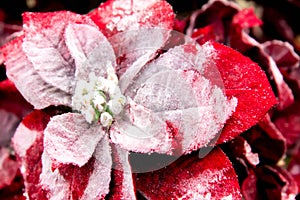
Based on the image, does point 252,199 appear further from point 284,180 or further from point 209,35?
point 209,35

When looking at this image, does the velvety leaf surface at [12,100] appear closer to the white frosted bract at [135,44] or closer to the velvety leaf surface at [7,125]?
the velvety leaf surface at [7,125]

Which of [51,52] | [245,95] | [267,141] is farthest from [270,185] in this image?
[51,52]

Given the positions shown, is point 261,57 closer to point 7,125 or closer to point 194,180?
point 194,180

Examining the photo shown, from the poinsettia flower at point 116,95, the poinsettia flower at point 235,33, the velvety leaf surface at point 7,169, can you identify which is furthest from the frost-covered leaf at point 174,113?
the velvety leaf surface at point 7,169

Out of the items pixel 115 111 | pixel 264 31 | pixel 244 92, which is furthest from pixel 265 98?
pixel 264 31

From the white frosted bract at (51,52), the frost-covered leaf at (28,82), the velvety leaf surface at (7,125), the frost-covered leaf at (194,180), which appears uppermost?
the white frosted bract at (51,52)

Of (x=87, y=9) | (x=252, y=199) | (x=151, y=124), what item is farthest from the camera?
(x=87, y=9)
